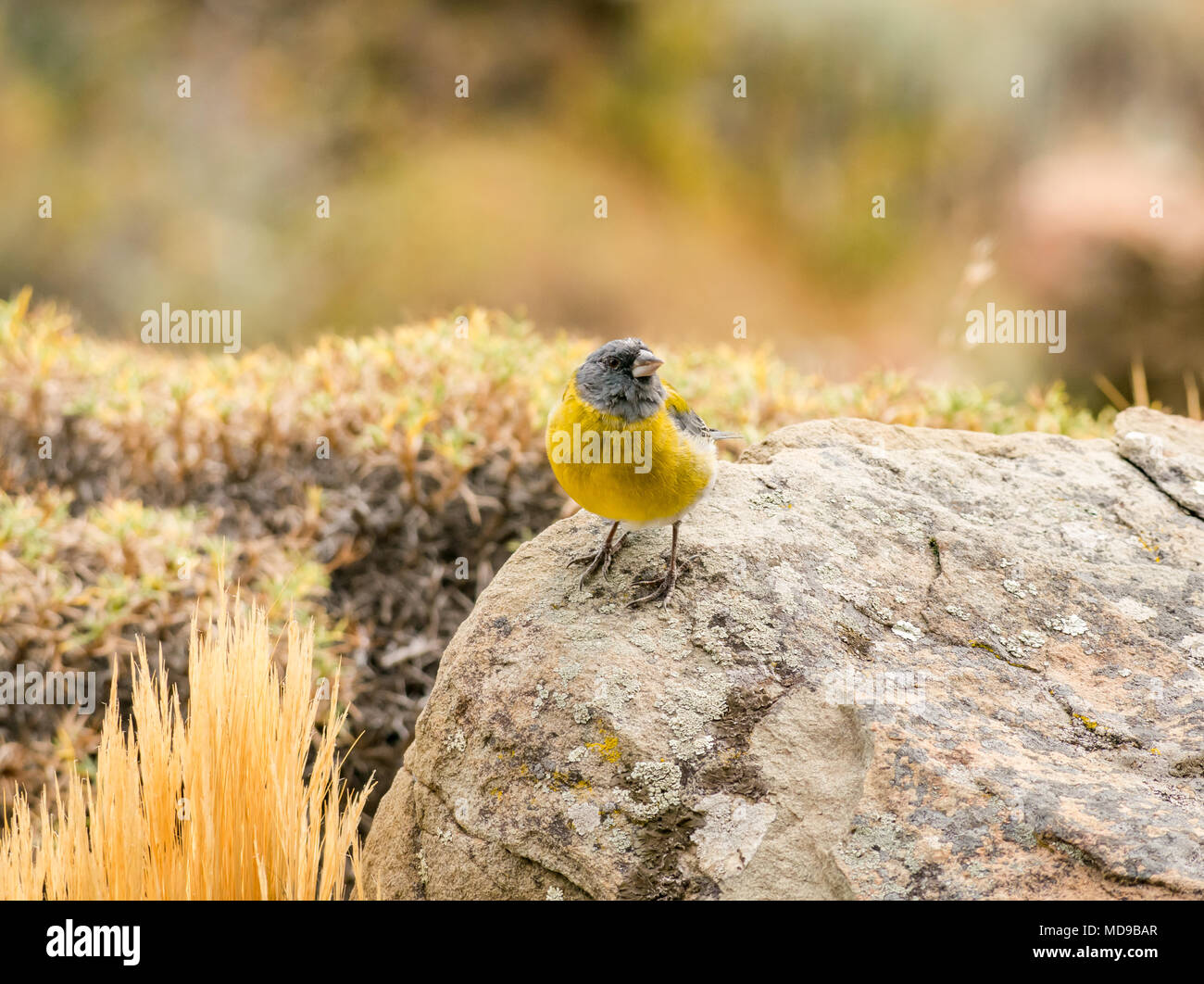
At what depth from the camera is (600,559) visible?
1978mm

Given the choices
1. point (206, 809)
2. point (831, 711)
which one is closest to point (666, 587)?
point (831, 711)

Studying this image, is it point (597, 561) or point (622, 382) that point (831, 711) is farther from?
point (622, 382)

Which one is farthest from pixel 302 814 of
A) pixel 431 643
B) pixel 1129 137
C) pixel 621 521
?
pixel 1129 137

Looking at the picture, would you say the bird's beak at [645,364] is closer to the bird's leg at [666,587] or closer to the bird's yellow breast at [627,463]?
the bird's yellow breast at [627,463]

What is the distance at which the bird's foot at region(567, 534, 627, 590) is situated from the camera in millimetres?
1958

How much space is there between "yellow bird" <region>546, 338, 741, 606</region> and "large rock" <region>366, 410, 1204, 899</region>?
0.17m

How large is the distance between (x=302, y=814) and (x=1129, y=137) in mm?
4972

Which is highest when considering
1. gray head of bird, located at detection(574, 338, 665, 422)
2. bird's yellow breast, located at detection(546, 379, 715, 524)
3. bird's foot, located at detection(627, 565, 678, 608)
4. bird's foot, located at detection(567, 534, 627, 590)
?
gray head of bird, located at detection(574, 338, 665, 422)

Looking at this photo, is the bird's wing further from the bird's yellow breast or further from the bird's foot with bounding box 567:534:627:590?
the bird's foot with bounding box 567:534:627:590

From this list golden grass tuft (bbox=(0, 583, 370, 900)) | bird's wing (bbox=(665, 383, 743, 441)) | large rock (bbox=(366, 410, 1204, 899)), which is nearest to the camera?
large rock (bbox=(366, 410, 1204, 899))

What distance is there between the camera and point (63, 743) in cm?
277

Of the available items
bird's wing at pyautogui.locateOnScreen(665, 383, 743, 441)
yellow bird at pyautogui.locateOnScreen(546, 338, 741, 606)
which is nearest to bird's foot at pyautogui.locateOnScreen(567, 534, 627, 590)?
yellow bird at pyautogui.locateOnScreen(546, 338, 741, 606)

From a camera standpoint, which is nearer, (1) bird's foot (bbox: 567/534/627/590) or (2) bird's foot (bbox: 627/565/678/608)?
(2) bird's foot (bbox: 627/565/678/608)

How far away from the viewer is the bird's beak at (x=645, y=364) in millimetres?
1812
